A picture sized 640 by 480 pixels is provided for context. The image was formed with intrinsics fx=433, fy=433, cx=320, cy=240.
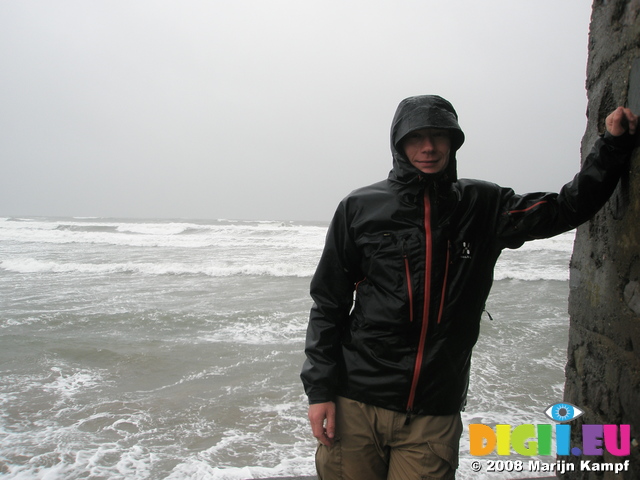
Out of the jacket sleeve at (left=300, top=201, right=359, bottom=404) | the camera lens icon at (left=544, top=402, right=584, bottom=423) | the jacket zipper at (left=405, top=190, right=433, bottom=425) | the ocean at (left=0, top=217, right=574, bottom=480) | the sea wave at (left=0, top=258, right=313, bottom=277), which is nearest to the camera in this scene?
the jacket zipper at (left=405, top=190, right=433, bottom=425)

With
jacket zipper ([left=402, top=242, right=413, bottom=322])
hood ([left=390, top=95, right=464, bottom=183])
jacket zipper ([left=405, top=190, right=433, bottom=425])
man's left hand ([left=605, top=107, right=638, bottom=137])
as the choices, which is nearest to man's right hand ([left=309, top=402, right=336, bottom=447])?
jacket zipper ([left=405, top=190, right=433, bottom=425])

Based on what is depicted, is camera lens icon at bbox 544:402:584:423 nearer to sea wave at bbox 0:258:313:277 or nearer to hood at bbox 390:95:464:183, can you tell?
hood at bbox 390:95:464:183

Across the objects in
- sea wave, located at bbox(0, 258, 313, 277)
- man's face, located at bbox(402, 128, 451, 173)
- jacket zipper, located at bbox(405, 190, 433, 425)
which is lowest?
sea wave, located at bbox(0, 258, 313, 277)

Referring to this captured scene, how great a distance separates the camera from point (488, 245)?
5.43 feet

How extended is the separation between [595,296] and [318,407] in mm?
1184

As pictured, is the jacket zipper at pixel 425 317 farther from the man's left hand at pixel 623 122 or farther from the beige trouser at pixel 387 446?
the man's left hand at pixel 623 122

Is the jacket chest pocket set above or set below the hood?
below

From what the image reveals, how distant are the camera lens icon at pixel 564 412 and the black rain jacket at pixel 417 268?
533 mm

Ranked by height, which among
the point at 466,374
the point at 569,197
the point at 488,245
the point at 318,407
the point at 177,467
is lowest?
the point at 177,467

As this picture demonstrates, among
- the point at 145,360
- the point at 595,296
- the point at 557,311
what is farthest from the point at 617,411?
the point at 557,311

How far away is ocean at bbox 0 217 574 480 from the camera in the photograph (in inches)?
129

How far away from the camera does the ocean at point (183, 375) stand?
10.7 ft

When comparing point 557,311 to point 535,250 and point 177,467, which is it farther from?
point 535,250

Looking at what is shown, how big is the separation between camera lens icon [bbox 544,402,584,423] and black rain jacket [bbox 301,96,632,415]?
533mm
